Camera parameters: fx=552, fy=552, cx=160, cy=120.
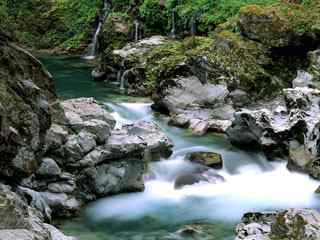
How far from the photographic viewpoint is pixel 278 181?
13.4m

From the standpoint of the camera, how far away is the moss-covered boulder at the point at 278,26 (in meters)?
20.0

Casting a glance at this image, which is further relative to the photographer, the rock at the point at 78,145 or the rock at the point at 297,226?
the rock at the point at 78,145

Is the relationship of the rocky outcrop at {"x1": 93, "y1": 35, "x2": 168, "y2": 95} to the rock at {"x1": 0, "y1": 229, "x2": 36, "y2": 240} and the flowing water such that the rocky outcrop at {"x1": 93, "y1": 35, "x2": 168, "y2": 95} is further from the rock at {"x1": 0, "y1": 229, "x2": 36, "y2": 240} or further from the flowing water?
the rock at {"x1": 0, "y1": 229, "x2": 36, "y2": 240}

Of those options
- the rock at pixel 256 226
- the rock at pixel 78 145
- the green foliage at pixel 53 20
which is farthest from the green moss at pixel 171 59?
the green foliage at pixel 53 20

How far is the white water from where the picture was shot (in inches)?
445

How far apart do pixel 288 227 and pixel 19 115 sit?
4.29 meters

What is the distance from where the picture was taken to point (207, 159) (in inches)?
532

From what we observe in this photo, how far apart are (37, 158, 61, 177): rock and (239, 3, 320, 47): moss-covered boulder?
11364mm

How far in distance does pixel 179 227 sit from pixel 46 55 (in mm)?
22988

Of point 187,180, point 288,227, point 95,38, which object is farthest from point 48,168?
point 95,38

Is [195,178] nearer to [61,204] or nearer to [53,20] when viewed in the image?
A: [61,204]

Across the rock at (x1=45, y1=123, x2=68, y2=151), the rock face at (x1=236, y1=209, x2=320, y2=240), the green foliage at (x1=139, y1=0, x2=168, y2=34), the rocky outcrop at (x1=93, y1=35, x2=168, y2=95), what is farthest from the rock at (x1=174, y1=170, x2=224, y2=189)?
the green foliage at (x1=139, y1=0, x2=168, y2=34)

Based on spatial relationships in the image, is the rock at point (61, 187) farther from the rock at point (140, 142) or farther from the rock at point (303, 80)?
the rock at point (303, 80)

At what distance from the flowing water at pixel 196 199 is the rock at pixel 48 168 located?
3.39ft
